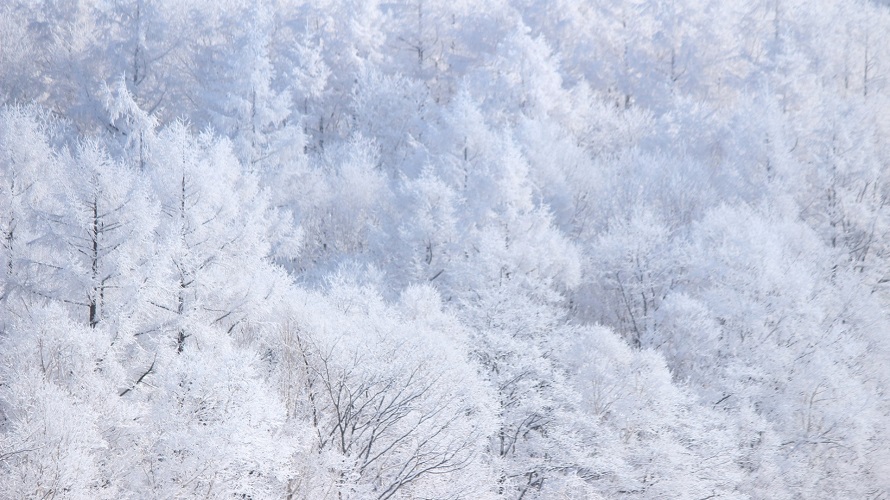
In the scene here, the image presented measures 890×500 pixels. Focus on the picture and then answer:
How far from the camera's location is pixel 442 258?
35.2m

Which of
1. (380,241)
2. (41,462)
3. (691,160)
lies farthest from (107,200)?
(691,160)

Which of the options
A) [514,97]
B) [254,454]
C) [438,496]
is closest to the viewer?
[254,454]

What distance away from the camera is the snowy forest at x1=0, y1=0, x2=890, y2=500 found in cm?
2192

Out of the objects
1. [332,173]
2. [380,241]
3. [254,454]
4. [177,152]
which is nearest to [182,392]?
[254,454]

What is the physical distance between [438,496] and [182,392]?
8022mm

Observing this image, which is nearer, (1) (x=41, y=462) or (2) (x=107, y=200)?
(1) (x=41, y=462)

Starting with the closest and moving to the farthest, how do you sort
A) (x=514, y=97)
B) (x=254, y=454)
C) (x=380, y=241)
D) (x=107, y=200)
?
1. (x=254, y=454)
2. (x=107, y=200)
3. (x=380, y=241)
4. (x=514, y=97)

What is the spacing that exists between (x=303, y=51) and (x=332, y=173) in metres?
8.71

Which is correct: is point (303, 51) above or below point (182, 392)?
above

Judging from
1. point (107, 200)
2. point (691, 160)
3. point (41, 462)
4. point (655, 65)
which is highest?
point (655, 65)

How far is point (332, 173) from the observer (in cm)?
4253

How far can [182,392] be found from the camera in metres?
21.5

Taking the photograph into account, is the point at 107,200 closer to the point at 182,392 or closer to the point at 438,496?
the point at 182,392

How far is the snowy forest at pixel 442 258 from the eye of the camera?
71.9 ft
